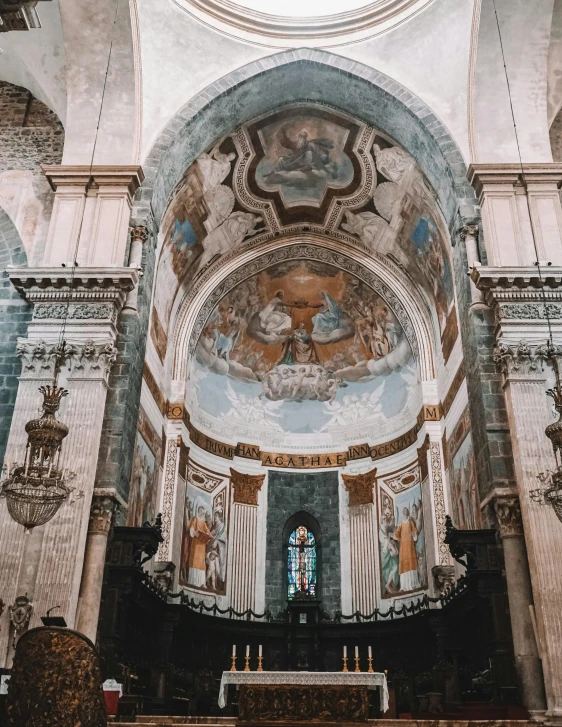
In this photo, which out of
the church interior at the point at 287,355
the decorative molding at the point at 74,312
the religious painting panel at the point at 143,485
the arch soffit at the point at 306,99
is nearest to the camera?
the church interior at the point at 287,355

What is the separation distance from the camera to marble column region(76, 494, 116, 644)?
9180mm

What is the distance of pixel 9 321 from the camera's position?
448 inches

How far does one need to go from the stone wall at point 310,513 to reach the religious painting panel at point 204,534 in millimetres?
1131

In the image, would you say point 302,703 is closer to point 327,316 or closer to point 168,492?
point 168,492

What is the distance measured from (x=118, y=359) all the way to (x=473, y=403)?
5.49 meters

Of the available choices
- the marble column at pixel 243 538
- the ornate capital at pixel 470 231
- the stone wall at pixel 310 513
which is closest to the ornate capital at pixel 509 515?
the ornate capital at pixel 470 231

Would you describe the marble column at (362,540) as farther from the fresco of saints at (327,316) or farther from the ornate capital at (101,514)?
the ornate capital at (101,514)

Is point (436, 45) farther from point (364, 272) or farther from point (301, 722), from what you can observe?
point (301, 722)

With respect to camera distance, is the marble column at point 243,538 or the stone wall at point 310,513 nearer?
the marble column at point 243,538

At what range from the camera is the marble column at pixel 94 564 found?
9.18m

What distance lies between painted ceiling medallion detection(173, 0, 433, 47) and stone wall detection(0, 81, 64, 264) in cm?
355

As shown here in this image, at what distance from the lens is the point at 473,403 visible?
11.1 meters

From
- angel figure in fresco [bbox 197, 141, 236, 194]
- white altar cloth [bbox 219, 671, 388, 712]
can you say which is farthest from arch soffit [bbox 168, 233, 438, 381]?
white altar cloth [bbox 219, 671, 388, 712]

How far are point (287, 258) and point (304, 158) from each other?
286cm
